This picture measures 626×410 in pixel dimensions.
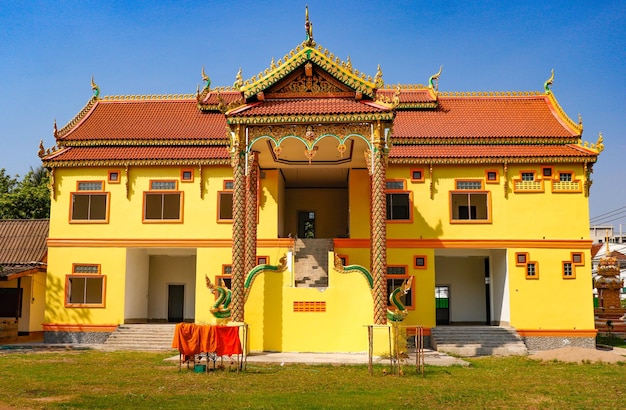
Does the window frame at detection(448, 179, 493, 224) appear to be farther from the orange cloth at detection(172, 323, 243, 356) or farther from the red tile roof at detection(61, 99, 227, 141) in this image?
the orange cloth at detection(172, 323, 243, 356)

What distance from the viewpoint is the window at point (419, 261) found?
23578 mm

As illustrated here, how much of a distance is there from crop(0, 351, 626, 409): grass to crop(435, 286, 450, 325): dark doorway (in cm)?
860

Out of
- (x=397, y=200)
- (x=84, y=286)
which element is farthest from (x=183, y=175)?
(x=397, y=200)

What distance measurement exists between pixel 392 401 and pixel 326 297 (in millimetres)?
8001

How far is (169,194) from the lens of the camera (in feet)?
80.3

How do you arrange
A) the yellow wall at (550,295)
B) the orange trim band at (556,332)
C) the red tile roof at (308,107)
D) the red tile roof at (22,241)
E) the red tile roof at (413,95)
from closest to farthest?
the red tile roof at (308,107)
the orange trim band at (556,332)
the yellow wall at (550,295)
the red tile roof at (22,241)
the red tile roof at (413,95)

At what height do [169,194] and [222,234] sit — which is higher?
[169,194]

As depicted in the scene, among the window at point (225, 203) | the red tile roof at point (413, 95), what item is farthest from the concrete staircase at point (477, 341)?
the red tile roof at point (413, 95)

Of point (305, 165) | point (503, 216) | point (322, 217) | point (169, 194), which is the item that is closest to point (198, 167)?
point (169, 194)

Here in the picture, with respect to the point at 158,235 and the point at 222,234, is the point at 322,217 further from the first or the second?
the point at 158,235

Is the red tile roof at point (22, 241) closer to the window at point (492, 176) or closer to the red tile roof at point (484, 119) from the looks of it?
the red tile roof at point (484, 119)

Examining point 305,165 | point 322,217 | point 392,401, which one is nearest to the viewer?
point 392,401

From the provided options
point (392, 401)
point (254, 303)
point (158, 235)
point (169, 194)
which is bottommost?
point (392, 401)

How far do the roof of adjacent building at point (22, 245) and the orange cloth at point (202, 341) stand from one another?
11.8 m
